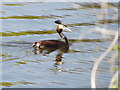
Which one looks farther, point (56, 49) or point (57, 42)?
point (57, 42)

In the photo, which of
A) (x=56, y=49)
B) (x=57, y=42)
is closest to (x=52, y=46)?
(x=56, y=49)

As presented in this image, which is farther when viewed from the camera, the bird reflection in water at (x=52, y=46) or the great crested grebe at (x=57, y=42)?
the great crested grebe at (x=57, y=42)

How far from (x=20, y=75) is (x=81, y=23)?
7.13 meters

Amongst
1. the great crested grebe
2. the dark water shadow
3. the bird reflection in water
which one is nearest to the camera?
the dark water shadow

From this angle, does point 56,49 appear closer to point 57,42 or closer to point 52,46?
point 52,46

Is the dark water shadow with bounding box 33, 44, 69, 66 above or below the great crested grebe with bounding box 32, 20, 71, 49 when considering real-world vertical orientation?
below

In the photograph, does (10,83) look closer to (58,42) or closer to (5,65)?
(5,65)

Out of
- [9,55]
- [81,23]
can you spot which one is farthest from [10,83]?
[81,23]

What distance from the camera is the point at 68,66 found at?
42.8 ft

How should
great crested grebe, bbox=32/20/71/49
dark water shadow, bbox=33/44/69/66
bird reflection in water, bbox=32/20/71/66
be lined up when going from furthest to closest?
great crested grebe, bbox=32/20/71/49, bird reflection in water, bbox=32/20/71/66, dark water shadow, bbox=33/44/69/66

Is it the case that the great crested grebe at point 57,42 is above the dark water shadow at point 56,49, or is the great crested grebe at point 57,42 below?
above

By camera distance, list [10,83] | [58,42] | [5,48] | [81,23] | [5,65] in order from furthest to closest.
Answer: [81,23]
[58,42]
[5,48]
[5,65]
[10,83]

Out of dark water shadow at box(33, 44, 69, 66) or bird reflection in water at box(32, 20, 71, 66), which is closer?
dark water shadow at box(33, 44, 69, 66)

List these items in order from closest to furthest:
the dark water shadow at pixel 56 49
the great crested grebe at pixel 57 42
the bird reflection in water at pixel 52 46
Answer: the dark water shadow at pixel 56 49
the bird reflection in water at pixel 52 46
the great crested grebe at pixel 57 42
